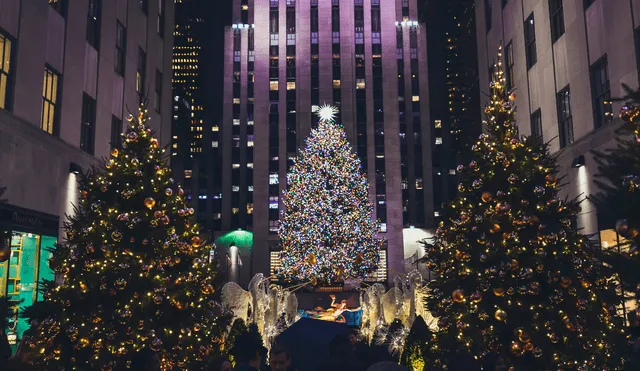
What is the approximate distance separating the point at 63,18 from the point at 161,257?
39.8 feet

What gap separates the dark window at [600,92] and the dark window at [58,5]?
56.3ft

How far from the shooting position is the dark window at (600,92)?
53.7 feet

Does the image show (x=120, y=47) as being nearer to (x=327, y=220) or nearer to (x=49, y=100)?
(x=49, y=100)

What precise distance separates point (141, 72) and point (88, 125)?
6.15 m

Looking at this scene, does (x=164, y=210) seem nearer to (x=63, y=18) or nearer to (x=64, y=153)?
(x=64, y=153)

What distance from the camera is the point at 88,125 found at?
20.1m

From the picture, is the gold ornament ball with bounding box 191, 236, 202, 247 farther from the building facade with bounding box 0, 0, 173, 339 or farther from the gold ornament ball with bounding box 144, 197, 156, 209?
the building facade with bounding box 0, 0, 173, 339

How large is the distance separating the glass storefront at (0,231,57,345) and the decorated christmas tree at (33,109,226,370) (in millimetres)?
6361

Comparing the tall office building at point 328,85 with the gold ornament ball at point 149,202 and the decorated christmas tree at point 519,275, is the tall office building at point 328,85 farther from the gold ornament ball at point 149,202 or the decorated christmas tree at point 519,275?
the gold ornament ball at point 149,202

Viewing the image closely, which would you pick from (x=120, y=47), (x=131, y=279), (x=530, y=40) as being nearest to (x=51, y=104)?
(x=120, y=47)

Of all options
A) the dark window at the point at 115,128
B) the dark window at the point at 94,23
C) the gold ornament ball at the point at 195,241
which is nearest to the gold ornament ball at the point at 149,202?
the gold ornament ball at the point at 195,241

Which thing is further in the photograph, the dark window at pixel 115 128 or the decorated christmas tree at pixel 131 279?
the dark window at pixel 115 128

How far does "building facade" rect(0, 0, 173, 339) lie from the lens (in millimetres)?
14648

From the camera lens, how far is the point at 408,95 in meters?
65.5
